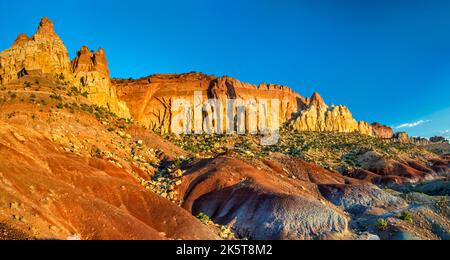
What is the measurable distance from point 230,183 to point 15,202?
19.2 meters

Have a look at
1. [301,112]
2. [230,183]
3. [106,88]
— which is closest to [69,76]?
[106,88]

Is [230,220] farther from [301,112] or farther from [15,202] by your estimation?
[301,112]

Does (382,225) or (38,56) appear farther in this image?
(38,56)

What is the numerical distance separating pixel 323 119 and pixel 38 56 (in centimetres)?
7253

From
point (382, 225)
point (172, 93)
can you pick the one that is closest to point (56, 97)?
point (382, 225)

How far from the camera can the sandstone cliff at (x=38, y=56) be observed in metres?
49.5

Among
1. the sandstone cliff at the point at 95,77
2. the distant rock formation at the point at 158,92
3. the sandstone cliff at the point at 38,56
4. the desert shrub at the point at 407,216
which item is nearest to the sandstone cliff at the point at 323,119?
the distant rock formation at the point at 158,92

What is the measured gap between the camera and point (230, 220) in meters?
27.9

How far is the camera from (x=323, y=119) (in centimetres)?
10456

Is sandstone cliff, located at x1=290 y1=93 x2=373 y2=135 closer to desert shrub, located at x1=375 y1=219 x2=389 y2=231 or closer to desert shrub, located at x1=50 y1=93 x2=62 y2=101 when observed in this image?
desert shrub, located at x1=50 y1=93 x2=62 y2=101

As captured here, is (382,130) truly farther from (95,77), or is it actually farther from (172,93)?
(95,77)

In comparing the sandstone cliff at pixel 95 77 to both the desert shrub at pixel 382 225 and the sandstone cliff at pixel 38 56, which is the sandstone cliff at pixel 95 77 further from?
the desert shrub at pixel 382 225

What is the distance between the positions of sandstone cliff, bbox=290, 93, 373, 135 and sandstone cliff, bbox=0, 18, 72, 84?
2362 inches

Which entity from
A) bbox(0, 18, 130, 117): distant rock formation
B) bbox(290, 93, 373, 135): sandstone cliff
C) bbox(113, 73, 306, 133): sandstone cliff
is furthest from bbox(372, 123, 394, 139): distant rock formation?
bbox(0, 18, 130, 117): distant rock formation
